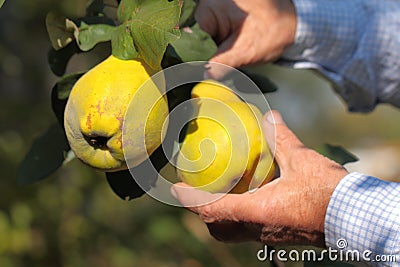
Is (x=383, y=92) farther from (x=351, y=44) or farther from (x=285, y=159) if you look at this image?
(x=285, y=159)

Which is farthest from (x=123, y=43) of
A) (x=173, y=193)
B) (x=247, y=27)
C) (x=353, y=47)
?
(x=353, y=47)

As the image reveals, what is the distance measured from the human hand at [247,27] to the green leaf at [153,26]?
0.27 m

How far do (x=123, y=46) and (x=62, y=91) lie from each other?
0.50ft

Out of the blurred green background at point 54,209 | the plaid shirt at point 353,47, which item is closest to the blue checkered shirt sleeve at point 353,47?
the plaid shirt at point 353,47

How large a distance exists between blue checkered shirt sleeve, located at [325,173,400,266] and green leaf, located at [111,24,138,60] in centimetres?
40

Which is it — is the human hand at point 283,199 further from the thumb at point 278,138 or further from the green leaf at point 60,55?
the green leaf at point 60,55

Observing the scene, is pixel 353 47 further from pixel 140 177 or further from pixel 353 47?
pixel 140 177

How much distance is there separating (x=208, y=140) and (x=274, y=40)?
0.47 metres

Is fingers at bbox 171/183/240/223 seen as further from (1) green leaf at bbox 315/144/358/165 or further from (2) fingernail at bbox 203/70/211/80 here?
(1) green leaf at bbox 315/144/358/165

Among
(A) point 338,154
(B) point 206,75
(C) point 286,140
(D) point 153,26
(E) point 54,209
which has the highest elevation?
(D) point 153,26

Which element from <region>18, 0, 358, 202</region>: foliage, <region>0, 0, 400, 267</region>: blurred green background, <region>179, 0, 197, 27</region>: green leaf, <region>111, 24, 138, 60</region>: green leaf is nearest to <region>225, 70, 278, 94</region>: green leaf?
<region>18, 0, 358, 202</region>: foliage

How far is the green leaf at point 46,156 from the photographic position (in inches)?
40.6

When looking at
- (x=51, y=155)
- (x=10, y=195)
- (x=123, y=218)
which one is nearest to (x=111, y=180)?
(x=51, y=155)

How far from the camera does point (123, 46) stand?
2.73ft
